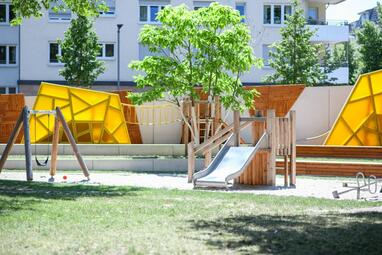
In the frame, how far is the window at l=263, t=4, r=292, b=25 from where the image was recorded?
50.8 meters

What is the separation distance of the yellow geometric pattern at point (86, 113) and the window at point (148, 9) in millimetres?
18171

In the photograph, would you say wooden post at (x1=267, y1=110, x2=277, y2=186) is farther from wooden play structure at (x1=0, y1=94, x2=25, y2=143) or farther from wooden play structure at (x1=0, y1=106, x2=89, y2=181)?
wooden play structure at (x1=0, y1=94, x2=25, y2=143)

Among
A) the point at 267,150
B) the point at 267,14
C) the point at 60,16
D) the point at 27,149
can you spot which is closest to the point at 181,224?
the point at 267,150

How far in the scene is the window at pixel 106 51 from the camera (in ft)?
160

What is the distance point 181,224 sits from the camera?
10.0m

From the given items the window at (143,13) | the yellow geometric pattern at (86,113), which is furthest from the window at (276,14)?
the yellow geometric pattern at (86,113)

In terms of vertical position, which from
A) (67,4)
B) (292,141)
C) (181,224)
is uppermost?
(67,4)

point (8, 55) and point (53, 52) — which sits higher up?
point (53, 52)

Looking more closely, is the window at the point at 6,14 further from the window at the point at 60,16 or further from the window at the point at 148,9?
the window at the point at 148,9

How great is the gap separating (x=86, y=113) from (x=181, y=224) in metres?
22.6

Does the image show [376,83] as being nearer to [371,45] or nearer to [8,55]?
[371,45]

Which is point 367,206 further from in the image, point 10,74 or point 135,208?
point 10,74

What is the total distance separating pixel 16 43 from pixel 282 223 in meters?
41.9

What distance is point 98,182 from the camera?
19.4m
